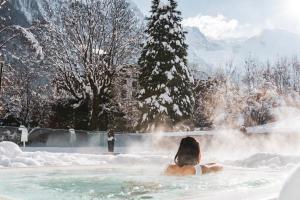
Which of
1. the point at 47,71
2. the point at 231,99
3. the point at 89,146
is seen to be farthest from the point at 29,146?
the point at 231,99

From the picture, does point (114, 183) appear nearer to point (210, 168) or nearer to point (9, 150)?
point (210, 168)

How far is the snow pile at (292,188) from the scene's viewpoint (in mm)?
3248

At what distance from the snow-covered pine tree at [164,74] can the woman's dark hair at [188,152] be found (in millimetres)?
→ 27275

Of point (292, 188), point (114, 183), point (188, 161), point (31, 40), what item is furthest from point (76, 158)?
point (31, 40)

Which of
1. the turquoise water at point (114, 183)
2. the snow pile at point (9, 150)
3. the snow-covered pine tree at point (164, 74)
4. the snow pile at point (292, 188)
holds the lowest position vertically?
the turquoise water at point (114, 183)

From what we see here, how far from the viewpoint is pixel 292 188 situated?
3266mm

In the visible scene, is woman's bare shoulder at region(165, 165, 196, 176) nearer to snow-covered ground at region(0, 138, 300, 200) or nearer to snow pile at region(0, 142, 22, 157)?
snow-covered ground at region(0, 138, 300, 200)

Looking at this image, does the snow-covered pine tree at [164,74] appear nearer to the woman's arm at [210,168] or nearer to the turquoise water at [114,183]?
the turquoise water at [114,183]

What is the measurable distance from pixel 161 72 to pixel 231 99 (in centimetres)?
2840

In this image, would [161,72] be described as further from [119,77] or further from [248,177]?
[248,177]

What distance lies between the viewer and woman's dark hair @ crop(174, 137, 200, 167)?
348 inches

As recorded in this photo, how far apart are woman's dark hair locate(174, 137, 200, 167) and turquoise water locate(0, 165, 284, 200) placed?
354 mm

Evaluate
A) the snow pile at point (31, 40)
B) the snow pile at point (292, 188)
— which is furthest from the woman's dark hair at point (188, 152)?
the snow pile at point (31, 40)

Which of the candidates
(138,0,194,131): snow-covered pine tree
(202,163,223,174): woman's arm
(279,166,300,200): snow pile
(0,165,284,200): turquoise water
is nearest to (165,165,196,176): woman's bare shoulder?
(0,165,284,200): turquoise water
